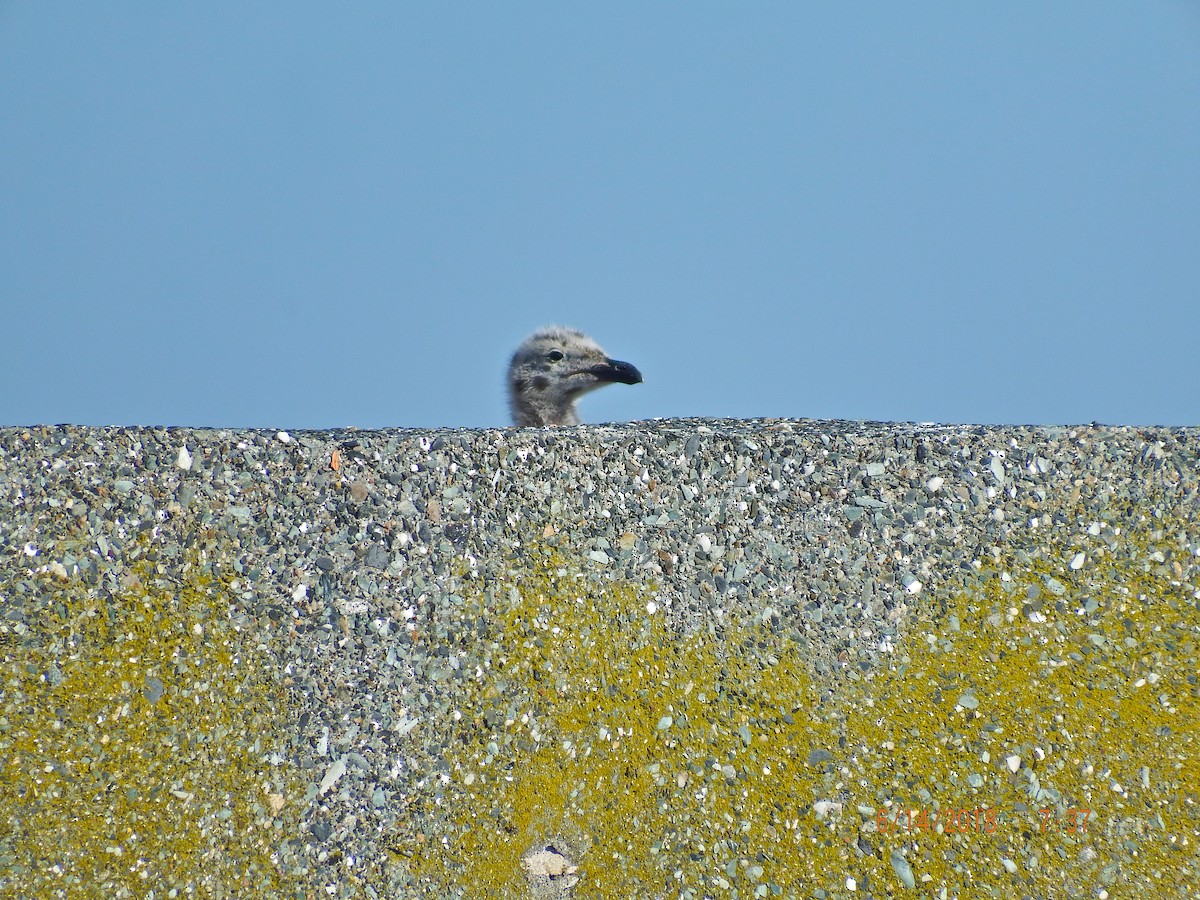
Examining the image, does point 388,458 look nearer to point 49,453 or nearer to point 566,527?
point 566,527

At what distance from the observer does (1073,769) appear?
12.7 feet

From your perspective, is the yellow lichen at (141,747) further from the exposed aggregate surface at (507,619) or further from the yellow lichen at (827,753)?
the yellow lichen at (827,753)

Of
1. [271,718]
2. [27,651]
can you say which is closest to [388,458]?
[271,718]

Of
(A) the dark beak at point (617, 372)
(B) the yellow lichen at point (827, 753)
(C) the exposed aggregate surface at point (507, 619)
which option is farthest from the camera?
(A) the dark beak at point (617, 372)

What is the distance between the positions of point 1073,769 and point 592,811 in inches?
67.3

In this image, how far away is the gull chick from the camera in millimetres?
8797

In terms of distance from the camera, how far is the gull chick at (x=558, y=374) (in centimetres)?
880
